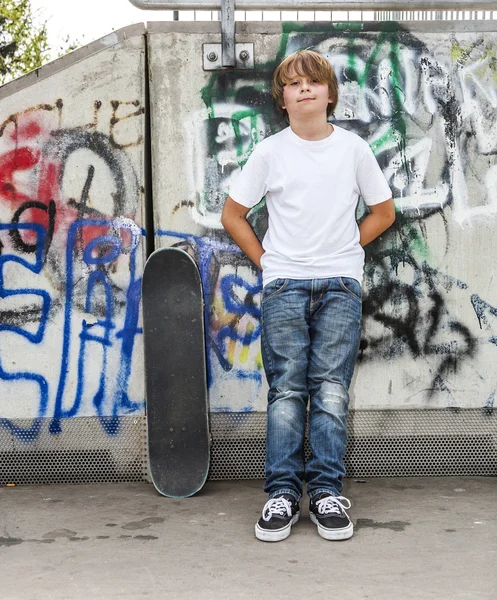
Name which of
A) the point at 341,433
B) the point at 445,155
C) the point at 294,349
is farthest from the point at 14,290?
the point at 445,155

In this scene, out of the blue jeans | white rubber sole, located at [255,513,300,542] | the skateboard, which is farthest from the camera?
the skateboard

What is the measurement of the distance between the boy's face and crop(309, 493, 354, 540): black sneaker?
166 centimetres

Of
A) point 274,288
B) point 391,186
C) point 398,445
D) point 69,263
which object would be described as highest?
point 391,186

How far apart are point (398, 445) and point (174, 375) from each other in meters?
1.23

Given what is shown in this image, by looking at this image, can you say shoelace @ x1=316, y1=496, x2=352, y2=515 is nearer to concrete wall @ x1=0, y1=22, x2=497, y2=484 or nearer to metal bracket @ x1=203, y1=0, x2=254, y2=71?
concrete wall @ x1=0, y1=22, x2=497, y2=484

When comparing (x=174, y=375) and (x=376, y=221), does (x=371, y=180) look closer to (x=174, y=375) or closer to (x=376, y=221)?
(x=376, y=221)

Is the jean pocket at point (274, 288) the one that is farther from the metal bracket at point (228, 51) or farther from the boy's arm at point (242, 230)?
the metal bracket at point (228, 51)

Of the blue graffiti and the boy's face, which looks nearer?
the boy's face

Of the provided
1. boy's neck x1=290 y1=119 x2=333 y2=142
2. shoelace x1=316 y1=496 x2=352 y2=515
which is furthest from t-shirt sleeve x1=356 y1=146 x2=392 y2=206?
shoelace x1=316 y1=496 x2=352 y2=515

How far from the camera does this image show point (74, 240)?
455 cm

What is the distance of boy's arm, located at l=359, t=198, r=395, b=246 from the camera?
416cm

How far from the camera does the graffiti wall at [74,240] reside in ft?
14.8

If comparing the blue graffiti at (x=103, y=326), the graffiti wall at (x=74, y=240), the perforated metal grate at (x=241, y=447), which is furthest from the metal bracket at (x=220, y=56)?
the perforated metal grate at (x=241, y=447)

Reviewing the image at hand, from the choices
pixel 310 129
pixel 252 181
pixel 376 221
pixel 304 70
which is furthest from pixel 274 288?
pixel 304 70
